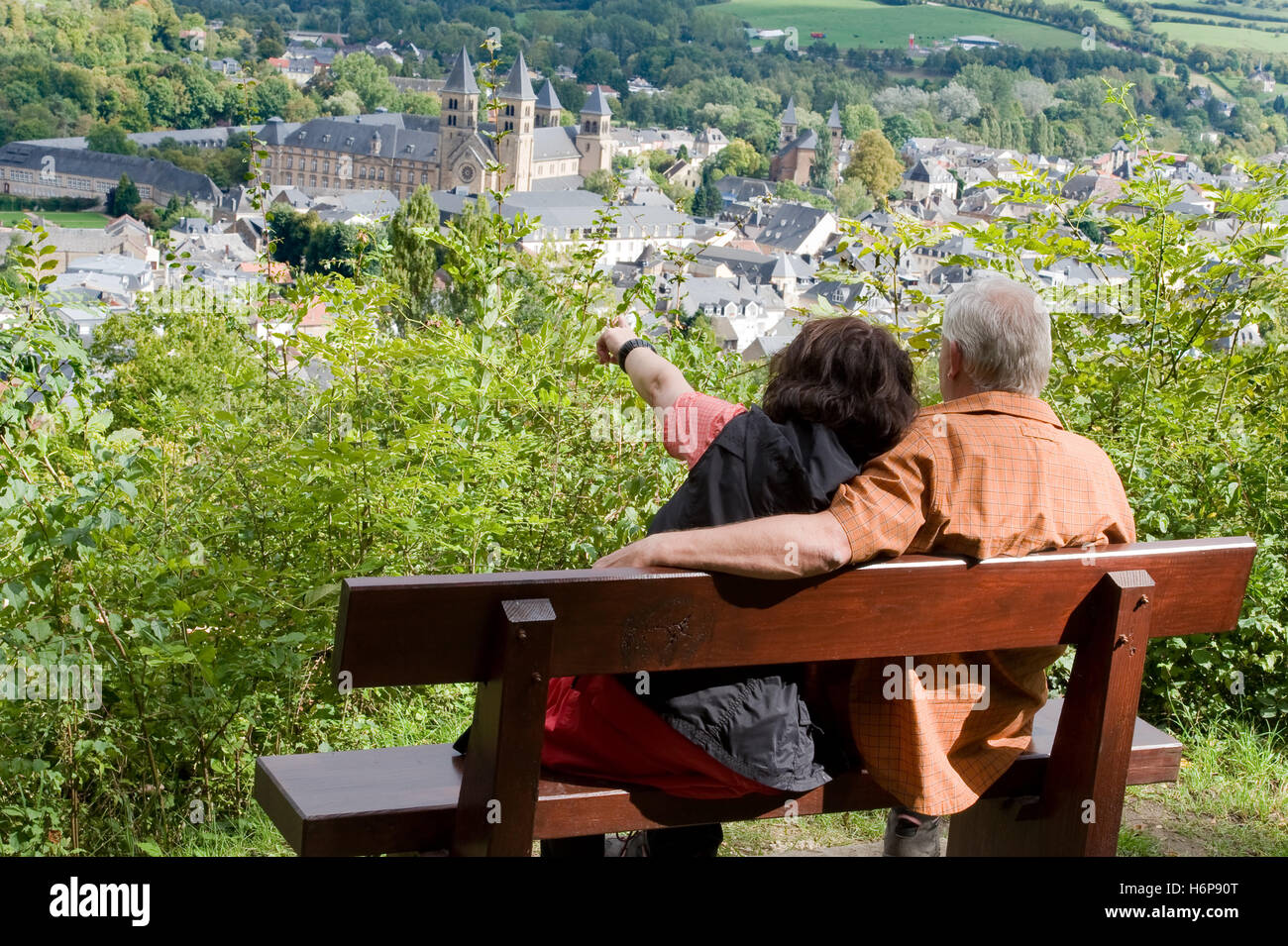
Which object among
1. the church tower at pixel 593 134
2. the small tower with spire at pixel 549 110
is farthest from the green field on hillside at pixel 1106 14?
the small tower with spire at pixel 549 110

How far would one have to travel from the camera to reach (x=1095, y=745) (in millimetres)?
1946

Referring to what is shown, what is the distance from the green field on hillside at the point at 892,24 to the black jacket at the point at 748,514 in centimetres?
12849

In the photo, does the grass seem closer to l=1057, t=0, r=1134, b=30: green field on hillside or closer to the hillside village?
the hillside village

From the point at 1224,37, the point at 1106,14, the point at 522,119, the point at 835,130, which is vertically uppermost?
the point at 1106,14

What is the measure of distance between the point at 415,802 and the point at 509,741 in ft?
0.72

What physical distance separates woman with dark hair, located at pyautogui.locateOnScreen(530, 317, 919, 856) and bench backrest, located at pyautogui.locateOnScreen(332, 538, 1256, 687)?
0.10m

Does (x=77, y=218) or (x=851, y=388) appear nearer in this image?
(x=851, y=388)

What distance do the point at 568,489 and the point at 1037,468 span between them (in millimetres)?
1477

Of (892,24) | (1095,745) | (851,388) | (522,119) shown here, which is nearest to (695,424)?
(851,388)

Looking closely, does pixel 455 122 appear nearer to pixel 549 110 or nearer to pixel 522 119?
pixel 522 119

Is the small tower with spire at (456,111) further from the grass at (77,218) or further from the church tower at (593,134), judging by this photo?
the grass at (77,218)

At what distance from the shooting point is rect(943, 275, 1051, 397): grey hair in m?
1.86
